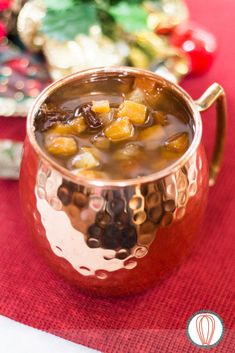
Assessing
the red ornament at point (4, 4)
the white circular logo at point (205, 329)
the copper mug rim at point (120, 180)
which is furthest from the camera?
the red ornament at point (4, 4)

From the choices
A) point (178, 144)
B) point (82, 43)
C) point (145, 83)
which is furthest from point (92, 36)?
point (178, 144)

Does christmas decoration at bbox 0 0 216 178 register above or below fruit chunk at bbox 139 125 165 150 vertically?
below

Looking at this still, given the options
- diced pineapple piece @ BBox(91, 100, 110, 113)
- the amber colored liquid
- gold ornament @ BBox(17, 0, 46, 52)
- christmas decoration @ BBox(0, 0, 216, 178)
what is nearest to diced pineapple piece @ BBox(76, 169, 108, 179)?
the amber colored liquid

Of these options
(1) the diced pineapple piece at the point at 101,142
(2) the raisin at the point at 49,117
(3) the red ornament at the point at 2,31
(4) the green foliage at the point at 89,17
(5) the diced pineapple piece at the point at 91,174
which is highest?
(5) the diced pineapple piece at the point at 91,174

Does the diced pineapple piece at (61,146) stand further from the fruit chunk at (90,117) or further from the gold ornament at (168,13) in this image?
the gold ornament at (168,13)

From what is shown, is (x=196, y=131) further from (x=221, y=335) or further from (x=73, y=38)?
(x=73, y=38)

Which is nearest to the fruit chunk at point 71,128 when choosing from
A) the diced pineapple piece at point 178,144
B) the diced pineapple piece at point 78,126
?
the diced pineapple piece at point 78,126

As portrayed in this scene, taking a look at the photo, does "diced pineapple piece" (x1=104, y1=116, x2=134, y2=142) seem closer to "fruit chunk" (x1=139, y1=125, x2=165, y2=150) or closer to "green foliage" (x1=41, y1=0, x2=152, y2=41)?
"fruit chunk" (x1=139, y1=125, x2=165, y2=150)
